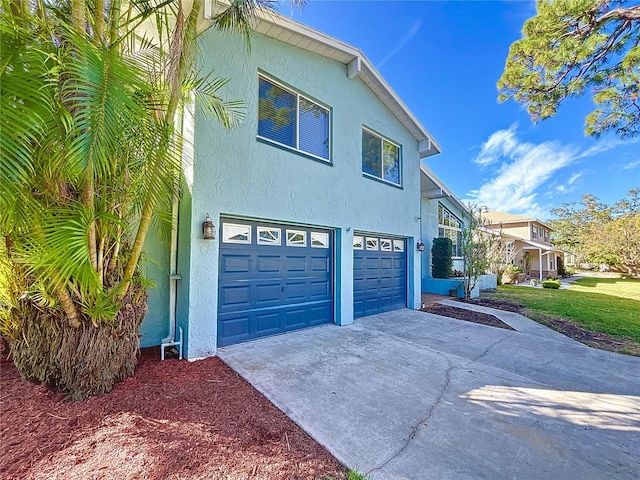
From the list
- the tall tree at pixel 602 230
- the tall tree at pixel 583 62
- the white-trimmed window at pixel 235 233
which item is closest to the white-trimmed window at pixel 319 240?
the white-trimmed window at pixel 235 233

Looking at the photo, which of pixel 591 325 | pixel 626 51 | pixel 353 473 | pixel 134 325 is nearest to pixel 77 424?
pixel 134 325

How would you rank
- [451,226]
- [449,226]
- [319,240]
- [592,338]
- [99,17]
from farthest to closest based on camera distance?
[451,226]
[449,226]
[319,240]
[592,338]
[99,17]

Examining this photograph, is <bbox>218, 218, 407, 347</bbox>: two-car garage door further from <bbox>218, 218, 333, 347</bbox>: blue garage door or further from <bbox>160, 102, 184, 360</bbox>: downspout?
<bbox>160, 102, 184, 360</bbox>: downspout

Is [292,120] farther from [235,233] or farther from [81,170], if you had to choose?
[81,170]

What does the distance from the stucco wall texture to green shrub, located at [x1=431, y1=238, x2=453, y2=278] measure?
574 centimetres

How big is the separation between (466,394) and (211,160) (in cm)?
577

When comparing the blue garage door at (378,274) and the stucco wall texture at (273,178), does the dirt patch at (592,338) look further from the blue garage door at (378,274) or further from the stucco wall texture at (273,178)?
the stucco wall texture at (273,178)

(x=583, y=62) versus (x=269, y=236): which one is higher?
(x=583, y=62)

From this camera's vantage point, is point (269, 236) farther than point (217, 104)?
Yes

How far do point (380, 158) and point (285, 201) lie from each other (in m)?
4.58

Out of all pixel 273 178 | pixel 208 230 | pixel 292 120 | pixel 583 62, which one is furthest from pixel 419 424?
pixel 583 62

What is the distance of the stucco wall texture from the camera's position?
5219mm

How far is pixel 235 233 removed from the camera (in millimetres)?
5895

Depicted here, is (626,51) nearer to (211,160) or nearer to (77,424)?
(211,160)
